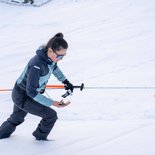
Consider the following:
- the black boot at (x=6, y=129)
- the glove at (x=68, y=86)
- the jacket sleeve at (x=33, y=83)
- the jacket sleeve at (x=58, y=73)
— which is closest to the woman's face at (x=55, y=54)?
the jacket sleeve at (x=33, y=83)

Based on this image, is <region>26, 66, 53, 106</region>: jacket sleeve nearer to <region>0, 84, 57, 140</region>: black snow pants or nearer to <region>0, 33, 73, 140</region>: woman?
<region>0, 33, 73, 140</region>: woman

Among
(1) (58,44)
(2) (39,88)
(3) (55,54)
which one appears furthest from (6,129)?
(1) (58,44)

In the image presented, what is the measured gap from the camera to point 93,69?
8.62 m

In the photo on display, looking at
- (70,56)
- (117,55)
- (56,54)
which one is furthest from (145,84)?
(56,54)

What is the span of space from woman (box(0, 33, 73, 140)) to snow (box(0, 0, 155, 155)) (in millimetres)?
289

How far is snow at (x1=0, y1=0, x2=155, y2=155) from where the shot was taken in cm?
468

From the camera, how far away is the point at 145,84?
287 inches

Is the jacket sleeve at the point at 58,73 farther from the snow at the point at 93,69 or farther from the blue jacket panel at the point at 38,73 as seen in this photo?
the snow at the point at 93,69

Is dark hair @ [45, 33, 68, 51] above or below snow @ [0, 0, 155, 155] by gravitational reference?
above

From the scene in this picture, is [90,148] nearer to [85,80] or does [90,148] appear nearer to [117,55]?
[85,80]

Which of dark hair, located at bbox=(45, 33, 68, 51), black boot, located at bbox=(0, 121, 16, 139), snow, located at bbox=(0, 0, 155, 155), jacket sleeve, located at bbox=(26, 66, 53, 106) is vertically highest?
dark hair, located at bbox=(45, 33, 68, 51)

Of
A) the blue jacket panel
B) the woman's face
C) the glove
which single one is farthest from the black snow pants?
the woman's face

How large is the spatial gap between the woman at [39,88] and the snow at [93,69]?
0.29 meters

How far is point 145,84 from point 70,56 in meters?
3.04
